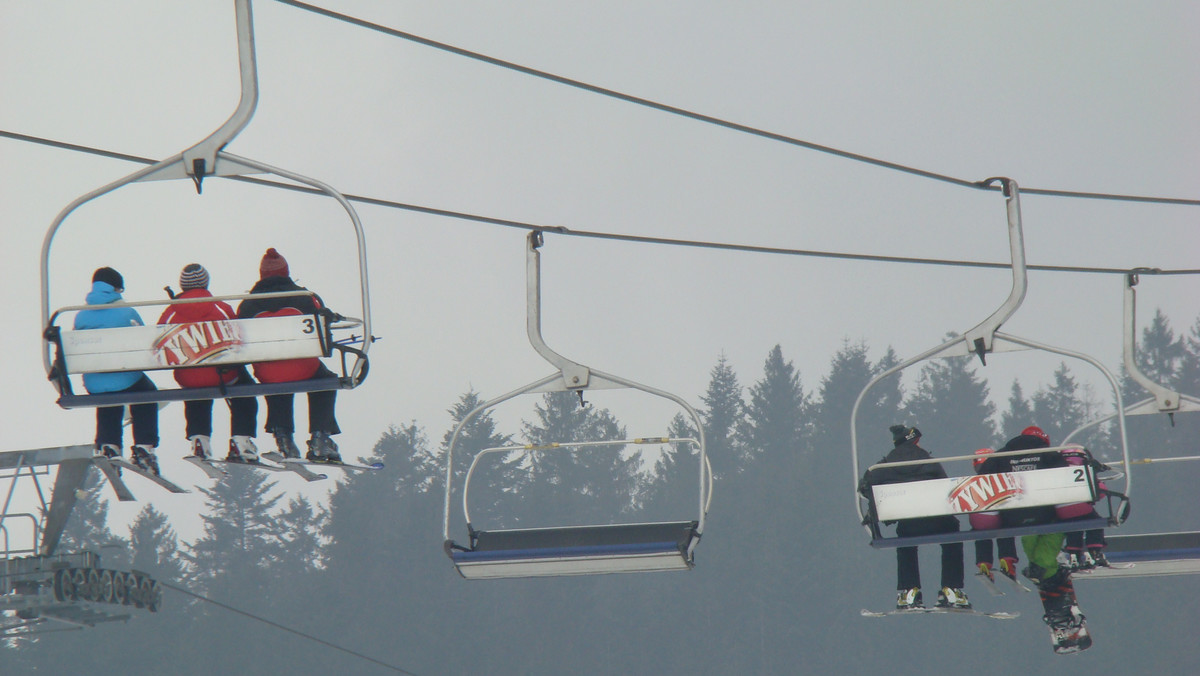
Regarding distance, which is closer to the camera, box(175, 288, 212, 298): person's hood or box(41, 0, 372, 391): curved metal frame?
box(41, 0, 372, 391): curved metal frame

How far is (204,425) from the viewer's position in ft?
26.2

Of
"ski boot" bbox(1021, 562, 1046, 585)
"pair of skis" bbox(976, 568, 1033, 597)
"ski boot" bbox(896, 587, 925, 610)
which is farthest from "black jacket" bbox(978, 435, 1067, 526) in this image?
"ski boot" bbox(1021, 562, 1046, 585)

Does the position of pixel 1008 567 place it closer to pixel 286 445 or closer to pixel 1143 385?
pixel 1143 385

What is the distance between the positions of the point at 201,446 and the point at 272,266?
1035 mm

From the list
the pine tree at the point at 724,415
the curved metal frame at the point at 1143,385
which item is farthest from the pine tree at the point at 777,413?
the curved metal frame at the point at 1143,385

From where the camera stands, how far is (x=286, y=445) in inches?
307

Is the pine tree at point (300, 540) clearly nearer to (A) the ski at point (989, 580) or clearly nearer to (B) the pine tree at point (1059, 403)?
(B) the pine tree at point (1059, 403)

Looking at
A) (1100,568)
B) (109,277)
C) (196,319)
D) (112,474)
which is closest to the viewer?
(196,319)

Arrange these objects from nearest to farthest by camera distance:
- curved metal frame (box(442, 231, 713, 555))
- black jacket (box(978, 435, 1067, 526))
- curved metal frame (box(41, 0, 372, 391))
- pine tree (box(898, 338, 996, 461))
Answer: curved metal frame (box(41, 0, 372, 391))
curved metal frame (box(442, 231, 713, 555))
black jacket (box(978, 435, 1067, 526))
pine tree (box(898, 338, 996, 461))

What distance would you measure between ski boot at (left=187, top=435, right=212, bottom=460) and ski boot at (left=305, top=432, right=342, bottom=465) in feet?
1.69

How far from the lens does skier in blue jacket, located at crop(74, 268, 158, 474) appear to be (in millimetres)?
7328

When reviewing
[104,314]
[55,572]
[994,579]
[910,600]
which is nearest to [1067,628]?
[994,579]

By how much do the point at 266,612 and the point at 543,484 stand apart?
1608 centimetres

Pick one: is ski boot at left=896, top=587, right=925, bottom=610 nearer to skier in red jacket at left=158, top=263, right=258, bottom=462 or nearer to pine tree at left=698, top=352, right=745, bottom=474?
skier in red jacket at left=158, top=263, right=258, bottom=462
